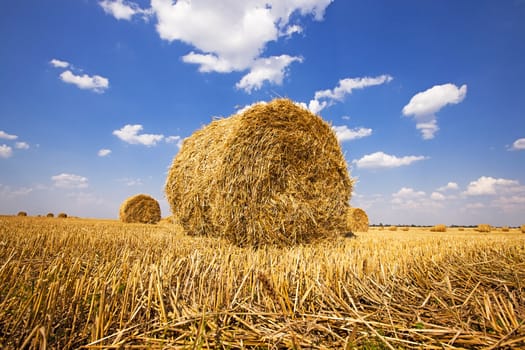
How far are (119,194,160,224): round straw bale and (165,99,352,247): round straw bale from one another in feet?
27.5

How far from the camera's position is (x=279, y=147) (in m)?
5.00

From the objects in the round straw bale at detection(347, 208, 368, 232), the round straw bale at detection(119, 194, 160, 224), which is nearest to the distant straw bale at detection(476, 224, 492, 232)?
the round straw bale at detection(347, 208, 368, 232)

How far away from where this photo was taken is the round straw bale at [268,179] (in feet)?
15.4

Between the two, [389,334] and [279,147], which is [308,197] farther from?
[389,334]

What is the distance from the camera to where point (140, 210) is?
13.3m

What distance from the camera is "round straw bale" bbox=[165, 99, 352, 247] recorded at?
15.4ft

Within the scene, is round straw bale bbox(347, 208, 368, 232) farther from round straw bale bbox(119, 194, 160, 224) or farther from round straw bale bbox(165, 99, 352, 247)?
round straw bale bbox(119, 194, 160, 224)

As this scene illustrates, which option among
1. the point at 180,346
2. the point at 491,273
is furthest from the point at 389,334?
the point at 491,273

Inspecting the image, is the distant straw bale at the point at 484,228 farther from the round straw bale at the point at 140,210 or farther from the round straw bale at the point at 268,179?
the round straw bale at the point at 140,210

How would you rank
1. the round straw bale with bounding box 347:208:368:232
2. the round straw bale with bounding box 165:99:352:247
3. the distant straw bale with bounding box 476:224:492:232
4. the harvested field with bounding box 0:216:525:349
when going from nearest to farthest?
the harvested field with bounding box 0:216:525:349 → the round straw bale with bounding box 165:99:352:247 → the round straw bale with bounding box 347:208:368:232 → the distant straw bale with bounding box 476:224:492:232

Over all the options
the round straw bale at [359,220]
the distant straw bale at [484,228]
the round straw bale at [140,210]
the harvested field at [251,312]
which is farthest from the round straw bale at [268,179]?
the distant straw bale at [484,228]

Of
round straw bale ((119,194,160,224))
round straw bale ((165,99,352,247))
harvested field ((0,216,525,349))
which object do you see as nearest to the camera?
harvested field ((0,216,525,349))

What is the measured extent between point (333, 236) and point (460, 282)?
269 centimetres

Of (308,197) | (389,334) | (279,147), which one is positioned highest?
(279,147)
